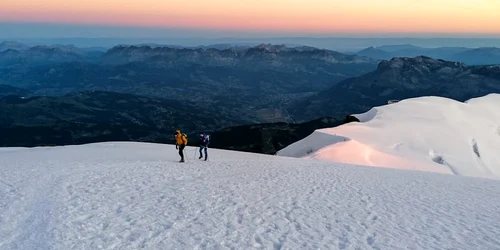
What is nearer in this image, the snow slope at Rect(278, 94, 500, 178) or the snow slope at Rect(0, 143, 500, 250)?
the snow slope at Rect(0, 143, 500, 250)

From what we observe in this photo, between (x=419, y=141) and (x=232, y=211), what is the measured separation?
2311 inches

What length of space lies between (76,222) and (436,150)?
62254 mm

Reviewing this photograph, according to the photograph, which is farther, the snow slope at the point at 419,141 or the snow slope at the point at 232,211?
the snow slope at the point at 419,141

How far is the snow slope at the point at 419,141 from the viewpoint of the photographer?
5712cm

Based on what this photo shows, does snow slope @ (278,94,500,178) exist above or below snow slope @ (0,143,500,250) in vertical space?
below

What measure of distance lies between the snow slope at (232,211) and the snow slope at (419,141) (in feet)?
103

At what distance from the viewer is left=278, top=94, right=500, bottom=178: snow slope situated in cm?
5712

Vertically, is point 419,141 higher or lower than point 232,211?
lower

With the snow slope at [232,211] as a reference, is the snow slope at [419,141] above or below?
below

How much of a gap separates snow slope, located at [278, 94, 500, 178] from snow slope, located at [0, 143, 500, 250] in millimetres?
31464

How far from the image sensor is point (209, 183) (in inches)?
906

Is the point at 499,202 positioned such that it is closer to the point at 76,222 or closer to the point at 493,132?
the point at 76,222

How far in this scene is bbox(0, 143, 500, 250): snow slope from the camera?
13.9m

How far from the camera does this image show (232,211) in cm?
1723
